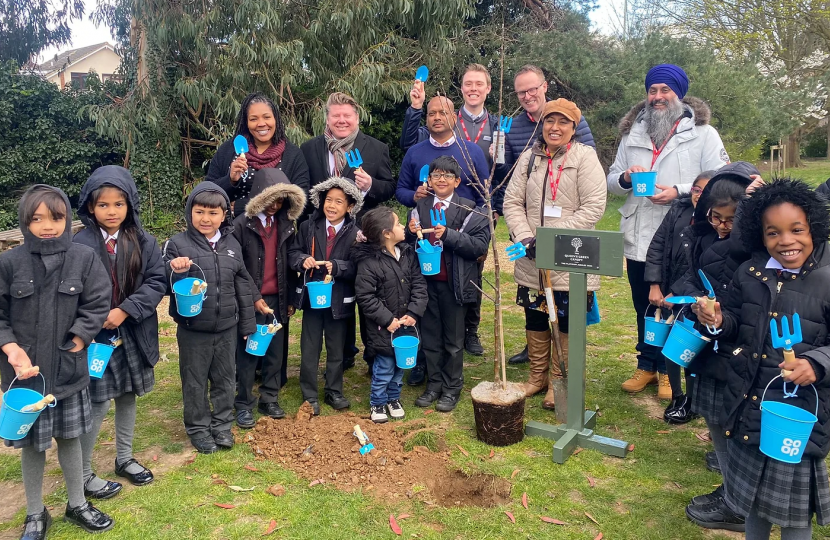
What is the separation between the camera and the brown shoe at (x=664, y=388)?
4.73 meters

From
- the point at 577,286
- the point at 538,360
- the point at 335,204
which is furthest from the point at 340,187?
the point at 538,360

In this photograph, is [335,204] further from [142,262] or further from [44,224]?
[44,224]

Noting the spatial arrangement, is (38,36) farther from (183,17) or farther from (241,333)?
(241,333)

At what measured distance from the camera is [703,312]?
2.78 meters

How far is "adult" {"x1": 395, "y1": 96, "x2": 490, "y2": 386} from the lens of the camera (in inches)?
187

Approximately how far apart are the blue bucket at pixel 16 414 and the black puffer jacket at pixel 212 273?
3.38 feet

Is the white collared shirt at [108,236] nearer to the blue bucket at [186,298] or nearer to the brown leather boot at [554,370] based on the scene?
the blue bucket at [186,298]

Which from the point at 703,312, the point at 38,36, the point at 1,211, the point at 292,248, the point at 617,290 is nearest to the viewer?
the point at 703,312

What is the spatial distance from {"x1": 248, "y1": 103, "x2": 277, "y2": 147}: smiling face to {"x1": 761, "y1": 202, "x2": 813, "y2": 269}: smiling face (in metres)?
3.40

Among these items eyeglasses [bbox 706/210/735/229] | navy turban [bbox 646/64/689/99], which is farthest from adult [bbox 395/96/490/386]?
eyeglasses [bbox 706/210/735/229]

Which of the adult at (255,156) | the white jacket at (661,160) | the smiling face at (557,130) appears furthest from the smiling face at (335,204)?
the white jacket at (661,160)

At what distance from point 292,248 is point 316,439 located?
135cm

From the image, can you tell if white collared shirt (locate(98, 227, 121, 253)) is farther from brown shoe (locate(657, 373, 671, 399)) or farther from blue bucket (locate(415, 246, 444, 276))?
brown shoe (locate(657, 373, 671, 399))

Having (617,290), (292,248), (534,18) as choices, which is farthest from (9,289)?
(534,18)
